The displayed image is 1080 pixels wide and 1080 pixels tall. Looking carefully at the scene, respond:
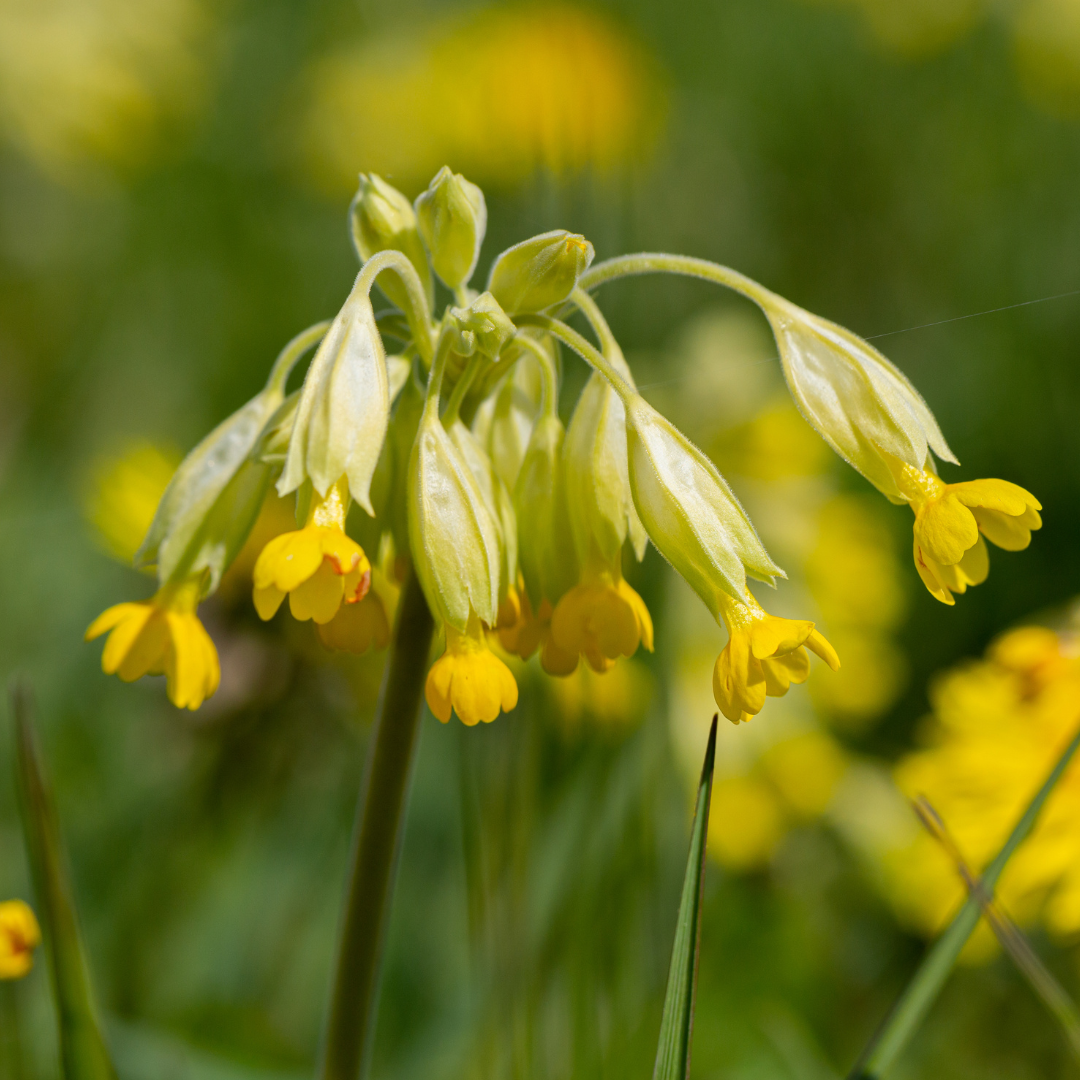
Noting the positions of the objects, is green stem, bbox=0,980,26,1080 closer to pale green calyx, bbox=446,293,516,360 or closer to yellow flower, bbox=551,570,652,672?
yellow flower, bbox=551,570,652,672

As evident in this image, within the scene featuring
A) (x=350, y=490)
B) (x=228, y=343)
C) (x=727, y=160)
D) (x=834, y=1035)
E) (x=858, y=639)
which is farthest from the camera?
(x=727, y=160)

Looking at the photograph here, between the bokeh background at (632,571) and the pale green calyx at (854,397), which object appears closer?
the pale green calyx at (854,397)

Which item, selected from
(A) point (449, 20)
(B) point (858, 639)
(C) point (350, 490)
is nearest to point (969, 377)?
(B) point (858, 639)

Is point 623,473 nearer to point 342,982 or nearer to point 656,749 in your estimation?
point 342,982

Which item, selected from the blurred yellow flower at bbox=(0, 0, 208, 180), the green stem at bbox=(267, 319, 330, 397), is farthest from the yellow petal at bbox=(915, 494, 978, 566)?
the blurred yellow flower at bbox=(0, 0, 208, 180)

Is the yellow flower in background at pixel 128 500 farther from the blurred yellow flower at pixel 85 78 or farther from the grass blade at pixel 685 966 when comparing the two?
the blurred yellow flower at pixel 85 78

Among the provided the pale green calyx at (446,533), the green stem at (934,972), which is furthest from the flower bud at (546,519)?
the green stem at (934,972)
